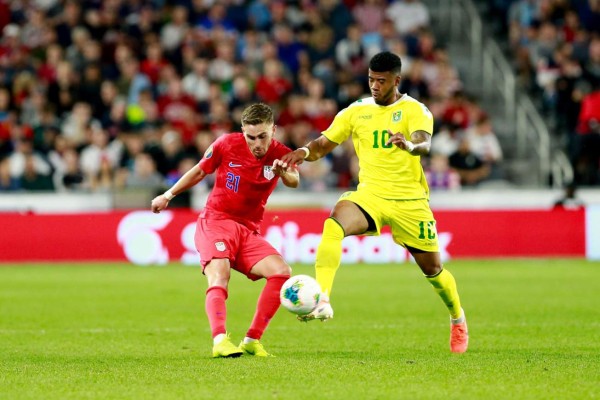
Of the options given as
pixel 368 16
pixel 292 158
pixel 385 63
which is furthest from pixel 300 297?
pixel 368 16

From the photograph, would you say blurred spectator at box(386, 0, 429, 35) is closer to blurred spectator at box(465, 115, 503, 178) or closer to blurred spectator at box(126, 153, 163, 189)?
blurred spectator at box(465, 115, 503, 178)

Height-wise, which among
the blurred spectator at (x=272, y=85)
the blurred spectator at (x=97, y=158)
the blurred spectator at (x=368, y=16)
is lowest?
the blurred spectator at (x=97, y=158)

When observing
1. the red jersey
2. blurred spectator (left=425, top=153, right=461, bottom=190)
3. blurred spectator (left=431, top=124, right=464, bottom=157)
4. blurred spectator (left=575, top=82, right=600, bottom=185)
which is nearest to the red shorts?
the red jersey

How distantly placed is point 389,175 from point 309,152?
2.16ft

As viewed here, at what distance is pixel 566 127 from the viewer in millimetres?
23203

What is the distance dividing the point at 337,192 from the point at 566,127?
5.05 metres

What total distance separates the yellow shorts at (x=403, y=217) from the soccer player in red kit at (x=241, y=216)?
61cm

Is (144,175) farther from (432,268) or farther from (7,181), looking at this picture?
(432,268)

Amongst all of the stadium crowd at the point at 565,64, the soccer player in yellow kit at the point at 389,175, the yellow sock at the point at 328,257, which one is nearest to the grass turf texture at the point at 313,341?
the yellow sock at the point at 328,257

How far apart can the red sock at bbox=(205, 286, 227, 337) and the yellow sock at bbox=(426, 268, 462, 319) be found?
170 cm


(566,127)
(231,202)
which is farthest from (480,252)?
(231,202)

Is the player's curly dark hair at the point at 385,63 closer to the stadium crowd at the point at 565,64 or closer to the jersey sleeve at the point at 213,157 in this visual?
the jersey sleeve at the point at 213,157

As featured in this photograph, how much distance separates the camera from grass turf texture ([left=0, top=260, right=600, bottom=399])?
24.5 feet

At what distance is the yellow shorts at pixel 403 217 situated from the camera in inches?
371
